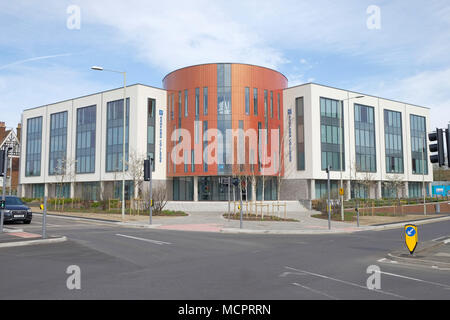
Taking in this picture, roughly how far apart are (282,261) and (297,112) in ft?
131

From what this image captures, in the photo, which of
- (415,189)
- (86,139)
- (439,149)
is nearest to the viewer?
(439,149)

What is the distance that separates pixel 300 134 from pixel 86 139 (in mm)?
29270

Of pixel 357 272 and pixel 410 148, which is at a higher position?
pixel 410 148

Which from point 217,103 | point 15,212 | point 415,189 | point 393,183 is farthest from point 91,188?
point 415,189

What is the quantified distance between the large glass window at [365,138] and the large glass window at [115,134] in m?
30.8

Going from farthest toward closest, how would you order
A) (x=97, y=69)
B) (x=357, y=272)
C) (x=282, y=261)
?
(x=97, y=69), (x=282, y=261), (x=357, y=272)

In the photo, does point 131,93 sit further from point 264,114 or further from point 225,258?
point 225,258

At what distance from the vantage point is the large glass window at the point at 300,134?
48.6m

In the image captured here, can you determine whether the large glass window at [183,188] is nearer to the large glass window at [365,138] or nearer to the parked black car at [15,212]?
the large glass window at [365,138]

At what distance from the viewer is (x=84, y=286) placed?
7.71m

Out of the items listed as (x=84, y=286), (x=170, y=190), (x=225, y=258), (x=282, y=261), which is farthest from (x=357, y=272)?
(x=170, y=190)

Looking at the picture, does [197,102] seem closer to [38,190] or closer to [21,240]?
[38,190]

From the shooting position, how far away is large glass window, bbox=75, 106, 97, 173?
53.5m

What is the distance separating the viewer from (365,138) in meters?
54.4
